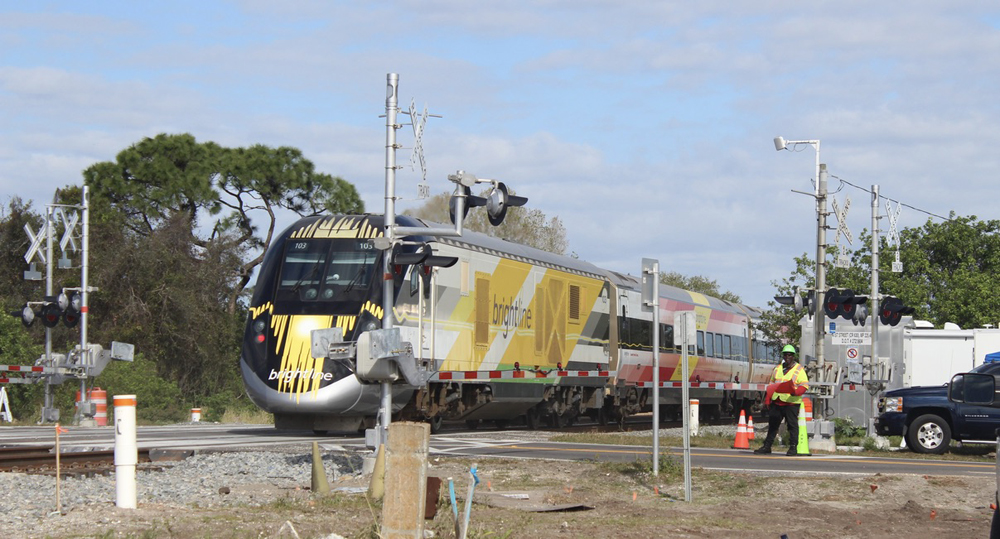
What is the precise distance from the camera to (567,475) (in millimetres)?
15891

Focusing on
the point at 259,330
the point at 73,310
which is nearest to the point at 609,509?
the point at 259,330

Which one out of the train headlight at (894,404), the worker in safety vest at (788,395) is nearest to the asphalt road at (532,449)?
the worker in safety vest at (788,395)

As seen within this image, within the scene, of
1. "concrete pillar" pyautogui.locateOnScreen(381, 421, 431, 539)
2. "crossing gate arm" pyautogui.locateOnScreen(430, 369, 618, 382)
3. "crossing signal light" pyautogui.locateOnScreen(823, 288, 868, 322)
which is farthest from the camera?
"crossing signal light" pyautogui.locateOnScreen(823, 288, 868, 322)

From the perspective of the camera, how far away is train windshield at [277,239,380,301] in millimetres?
21516

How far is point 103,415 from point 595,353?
12016mm

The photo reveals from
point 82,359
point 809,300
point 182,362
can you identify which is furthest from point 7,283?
point 809,300

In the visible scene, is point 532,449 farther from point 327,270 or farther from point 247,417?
point 247,417

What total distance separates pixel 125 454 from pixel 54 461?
17.7ft

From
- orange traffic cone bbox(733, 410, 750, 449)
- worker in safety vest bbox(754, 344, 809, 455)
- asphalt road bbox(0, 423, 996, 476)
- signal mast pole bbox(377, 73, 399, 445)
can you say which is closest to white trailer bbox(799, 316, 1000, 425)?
orange traffic cone bbox(733, 410, 750, 449)

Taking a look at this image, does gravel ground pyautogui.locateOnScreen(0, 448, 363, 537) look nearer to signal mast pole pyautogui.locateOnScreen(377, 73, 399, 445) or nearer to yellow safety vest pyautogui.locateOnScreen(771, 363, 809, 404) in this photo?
signal mast pole pyautogui.locateOnScreen(377, 73, 399, 445)

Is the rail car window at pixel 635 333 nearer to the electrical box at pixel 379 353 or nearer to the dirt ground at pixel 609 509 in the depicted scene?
the dirt ground at pixel 609 509

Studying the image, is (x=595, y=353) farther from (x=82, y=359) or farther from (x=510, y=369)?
(x=82, y=359)

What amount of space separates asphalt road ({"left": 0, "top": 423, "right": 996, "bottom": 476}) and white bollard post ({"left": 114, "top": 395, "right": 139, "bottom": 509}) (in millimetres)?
7056

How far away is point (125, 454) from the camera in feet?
36.8
